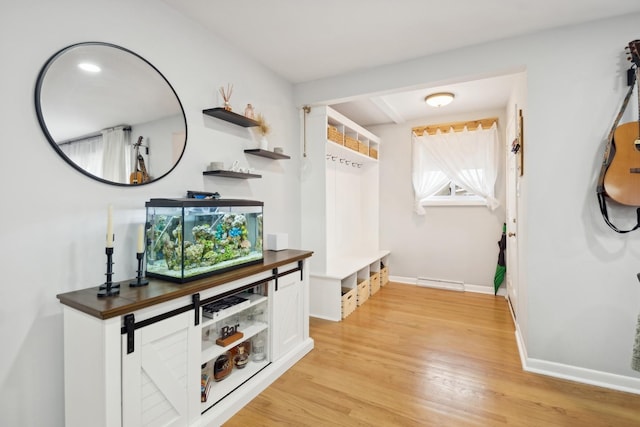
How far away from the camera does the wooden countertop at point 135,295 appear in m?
1.20

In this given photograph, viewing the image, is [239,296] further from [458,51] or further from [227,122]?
[458,51]

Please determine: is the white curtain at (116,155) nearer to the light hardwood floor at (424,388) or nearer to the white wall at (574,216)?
the light hardwood floor at (424,388)

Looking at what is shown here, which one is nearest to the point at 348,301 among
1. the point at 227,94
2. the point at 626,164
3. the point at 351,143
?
the point at 351,143

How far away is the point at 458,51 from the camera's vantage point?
244 cm

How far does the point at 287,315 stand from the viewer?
2.28 meters

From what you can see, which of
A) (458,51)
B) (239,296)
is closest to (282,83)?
(458,51)

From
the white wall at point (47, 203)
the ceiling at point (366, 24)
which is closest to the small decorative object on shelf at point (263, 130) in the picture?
the ceiling at point (366, 24)

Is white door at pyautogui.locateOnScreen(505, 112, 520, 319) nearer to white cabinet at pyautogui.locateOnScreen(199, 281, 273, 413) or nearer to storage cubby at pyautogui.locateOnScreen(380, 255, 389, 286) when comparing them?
storage cubby at pyautogui.locateOnScreen(380, 255, 389, 286)

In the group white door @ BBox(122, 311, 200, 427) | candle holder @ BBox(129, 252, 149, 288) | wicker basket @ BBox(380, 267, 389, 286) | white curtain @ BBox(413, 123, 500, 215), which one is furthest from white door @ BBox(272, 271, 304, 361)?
white curtain @ BBox(413, 123, 500, 215)

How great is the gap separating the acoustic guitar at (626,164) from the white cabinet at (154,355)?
2245 millimetres

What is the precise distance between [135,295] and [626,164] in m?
2.87

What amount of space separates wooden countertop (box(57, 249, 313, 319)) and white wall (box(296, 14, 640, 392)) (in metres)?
2.12

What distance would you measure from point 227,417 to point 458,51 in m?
3.11

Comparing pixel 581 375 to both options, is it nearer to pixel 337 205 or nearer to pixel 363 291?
pixel 363 291
